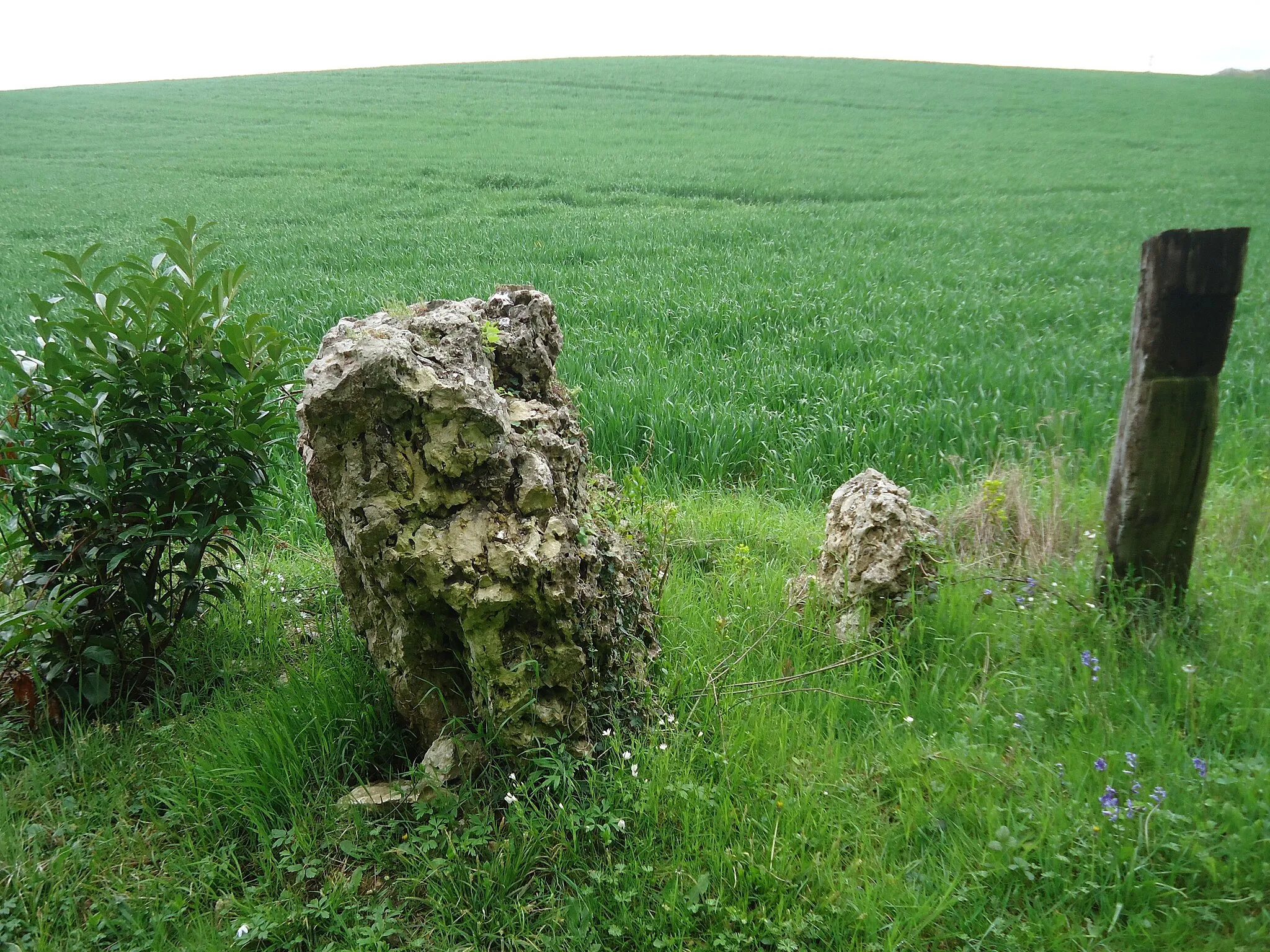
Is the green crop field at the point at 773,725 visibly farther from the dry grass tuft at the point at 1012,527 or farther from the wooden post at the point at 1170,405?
the wooden post at the point at 1170,405

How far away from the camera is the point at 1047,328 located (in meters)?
8.46

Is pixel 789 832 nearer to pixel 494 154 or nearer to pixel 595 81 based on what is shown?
pixel 494 154

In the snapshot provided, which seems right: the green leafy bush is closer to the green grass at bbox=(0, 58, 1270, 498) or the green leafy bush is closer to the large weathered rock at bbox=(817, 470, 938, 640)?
the large weathered rock at bbox=(817, 470, 938, 640)

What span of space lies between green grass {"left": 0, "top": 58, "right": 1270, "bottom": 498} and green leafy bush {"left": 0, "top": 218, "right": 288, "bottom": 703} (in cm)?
315

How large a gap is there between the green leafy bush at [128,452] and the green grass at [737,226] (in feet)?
10.3

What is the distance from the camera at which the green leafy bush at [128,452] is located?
270 centimetres

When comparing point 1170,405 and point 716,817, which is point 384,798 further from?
point 1170,405

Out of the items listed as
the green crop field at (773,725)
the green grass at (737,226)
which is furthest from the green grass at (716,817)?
the green grass at (737,226)

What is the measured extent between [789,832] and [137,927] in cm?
184

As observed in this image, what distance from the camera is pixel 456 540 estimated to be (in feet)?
7.59

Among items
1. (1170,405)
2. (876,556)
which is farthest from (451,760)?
(1170,405)

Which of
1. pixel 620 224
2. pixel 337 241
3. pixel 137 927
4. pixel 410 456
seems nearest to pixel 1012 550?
pixel 410 456

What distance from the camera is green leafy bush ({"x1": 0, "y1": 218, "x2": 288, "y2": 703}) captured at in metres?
2.70

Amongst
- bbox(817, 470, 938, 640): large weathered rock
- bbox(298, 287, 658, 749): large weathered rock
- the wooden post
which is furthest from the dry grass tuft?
bbox(298, 287, 658, 749): large weathered rock
